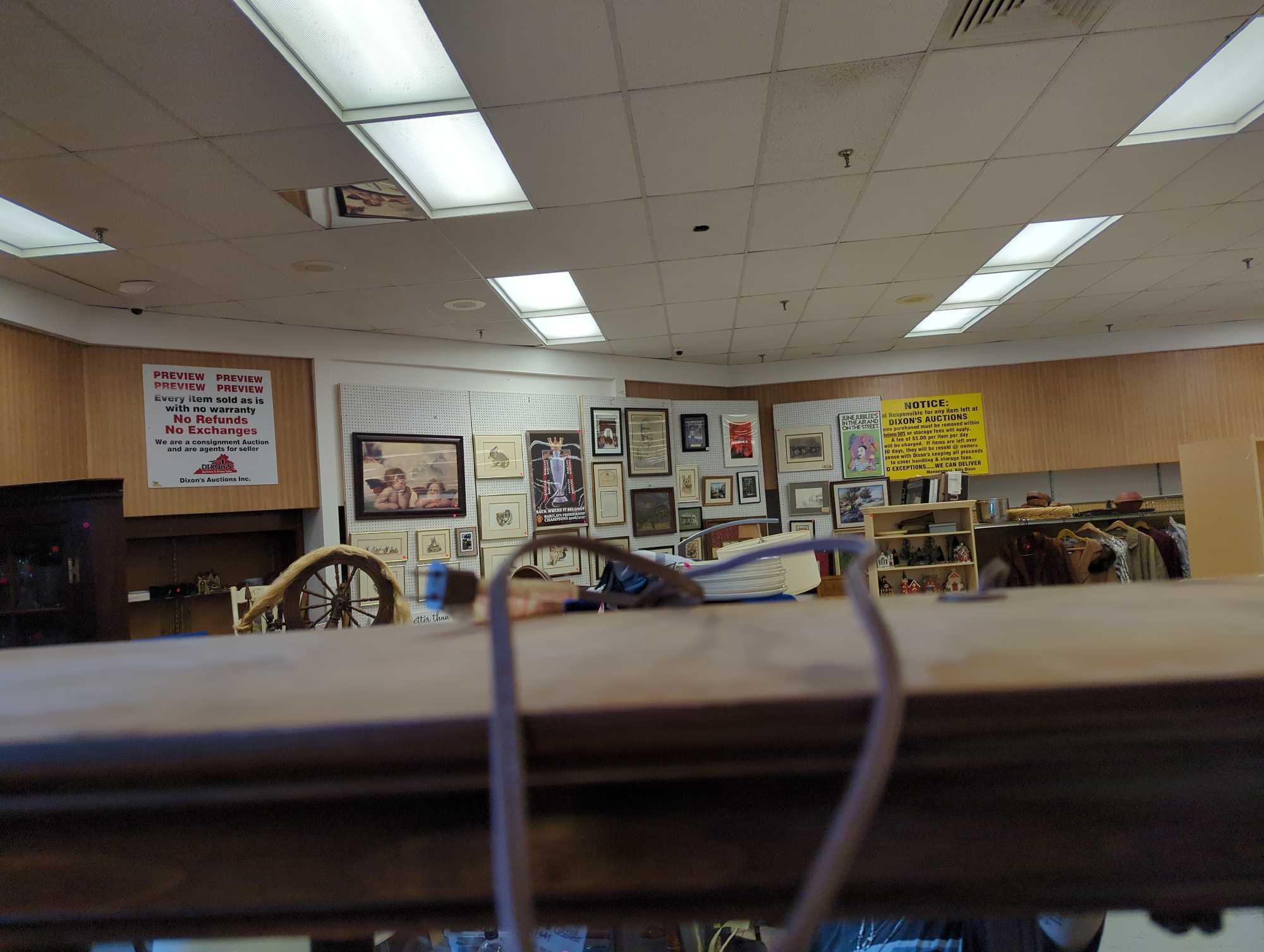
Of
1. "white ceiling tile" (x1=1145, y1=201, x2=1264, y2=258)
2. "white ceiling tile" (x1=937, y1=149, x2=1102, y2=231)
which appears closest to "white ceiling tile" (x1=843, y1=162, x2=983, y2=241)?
"white ceiling tile" (x1=937, y1=149, x2=1102, y2=231)

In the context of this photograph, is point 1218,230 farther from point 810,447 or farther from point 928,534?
point 810,447

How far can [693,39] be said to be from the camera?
2.85m

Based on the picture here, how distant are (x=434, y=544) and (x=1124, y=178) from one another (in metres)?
5.77

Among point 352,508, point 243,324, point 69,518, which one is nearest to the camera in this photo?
point 69,518

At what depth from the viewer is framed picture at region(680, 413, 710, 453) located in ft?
28.5

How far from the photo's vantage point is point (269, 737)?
0.78ft

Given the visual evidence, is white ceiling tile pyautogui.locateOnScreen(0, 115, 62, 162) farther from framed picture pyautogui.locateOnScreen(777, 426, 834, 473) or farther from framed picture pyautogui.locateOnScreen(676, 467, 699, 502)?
framed picture pyautogui.locateOnScreen(777, 426, 834, 473)

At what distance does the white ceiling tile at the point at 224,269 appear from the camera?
177 inches

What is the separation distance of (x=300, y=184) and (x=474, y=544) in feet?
12.8

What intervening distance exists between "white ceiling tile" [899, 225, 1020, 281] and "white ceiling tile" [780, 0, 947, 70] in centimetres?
239

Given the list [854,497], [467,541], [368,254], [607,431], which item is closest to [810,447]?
[854,497]

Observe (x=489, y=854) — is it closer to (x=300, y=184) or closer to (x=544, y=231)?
(x=300, y=184)

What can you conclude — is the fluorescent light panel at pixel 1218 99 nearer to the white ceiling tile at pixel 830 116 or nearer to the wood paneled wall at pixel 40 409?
the white ceiling tile at pixel 830 116

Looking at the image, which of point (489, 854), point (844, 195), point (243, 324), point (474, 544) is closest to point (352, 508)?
point (474, 544)
